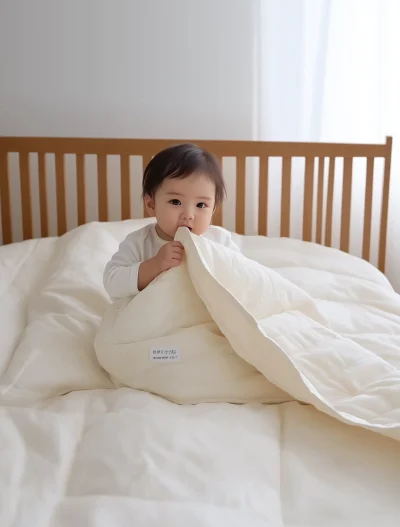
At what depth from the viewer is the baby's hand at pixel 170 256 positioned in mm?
1251

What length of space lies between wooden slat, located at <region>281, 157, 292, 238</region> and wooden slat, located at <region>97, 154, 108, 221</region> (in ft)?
2.00

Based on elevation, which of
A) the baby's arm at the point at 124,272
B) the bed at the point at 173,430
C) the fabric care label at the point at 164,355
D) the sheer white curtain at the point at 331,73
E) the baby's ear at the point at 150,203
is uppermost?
the sheer white curtain at the point at 331,73

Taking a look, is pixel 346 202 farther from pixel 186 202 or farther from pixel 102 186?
pixel 186 202

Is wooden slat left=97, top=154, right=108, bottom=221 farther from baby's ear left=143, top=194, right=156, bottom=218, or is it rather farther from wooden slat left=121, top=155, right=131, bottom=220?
baby's ear left=143, top=194, right=156, bottom=218

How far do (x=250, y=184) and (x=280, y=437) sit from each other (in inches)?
62.6

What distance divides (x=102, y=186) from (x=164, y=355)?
124 cm

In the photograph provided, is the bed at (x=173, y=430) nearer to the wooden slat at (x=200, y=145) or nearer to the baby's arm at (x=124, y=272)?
the baby's arm at (x=124, y=272)

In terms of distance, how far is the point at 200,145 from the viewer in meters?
2.29

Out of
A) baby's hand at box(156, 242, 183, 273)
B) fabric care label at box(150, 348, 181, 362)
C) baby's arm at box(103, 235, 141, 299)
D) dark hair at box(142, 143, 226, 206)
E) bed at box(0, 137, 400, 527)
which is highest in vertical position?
dark hair at box(142, 143, 226, 206)

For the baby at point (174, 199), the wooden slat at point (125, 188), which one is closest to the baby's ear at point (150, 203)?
the baby at point (174, 199)

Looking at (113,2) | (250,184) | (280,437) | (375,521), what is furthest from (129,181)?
(375,521)

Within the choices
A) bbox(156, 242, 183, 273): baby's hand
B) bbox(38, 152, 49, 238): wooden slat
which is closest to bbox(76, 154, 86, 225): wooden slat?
bbox(38, 152, 49, 238): wooden slat

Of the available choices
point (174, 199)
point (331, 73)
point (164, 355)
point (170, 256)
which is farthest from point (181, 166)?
point (331, 73)

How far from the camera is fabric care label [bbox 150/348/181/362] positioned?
119cm
